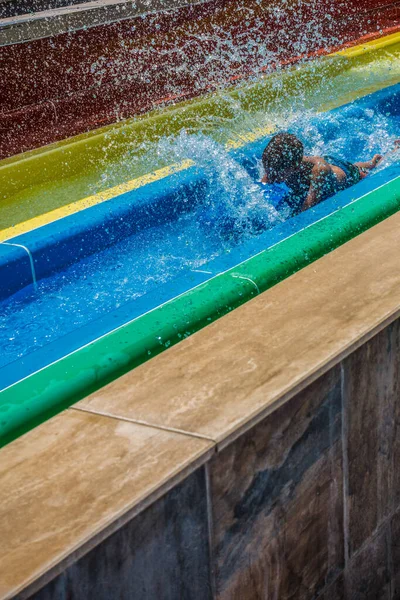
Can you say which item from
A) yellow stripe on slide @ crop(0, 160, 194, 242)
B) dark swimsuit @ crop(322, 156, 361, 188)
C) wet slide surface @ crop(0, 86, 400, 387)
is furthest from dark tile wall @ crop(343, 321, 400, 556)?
dark swimsuit @ crop(322, 156, 361, 188)

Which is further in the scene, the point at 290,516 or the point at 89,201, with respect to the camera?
the point at 89,201

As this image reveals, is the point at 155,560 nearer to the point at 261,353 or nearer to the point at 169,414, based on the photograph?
the point at 169,414

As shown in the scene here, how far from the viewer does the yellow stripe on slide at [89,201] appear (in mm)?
3539

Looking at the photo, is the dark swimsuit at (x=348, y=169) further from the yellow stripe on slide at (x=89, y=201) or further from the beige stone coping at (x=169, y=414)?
the beige stone coping at (x=169, y=414)

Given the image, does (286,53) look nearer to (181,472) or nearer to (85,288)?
(85,288)

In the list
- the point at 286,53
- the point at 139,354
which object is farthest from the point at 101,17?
the point at 139,354

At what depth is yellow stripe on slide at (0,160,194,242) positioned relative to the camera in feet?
11.6

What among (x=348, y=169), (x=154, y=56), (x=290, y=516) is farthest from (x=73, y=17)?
(x=290, y=516)

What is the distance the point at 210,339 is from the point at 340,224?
1001mm

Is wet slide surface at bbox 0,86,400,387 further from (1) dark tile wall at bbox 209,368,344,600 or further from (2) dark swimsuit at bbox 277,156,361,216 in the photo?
(1) dark tile wall at bbox 209,368,344,600

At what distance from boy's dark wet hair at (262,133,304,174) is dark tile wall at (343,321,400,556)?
1807 mm

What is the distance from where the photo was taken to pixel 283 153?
146 inches

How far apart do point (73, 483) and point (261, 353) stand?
542 millimetres

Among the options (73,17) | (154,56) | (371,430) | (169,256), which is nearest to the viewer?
(371,430)
